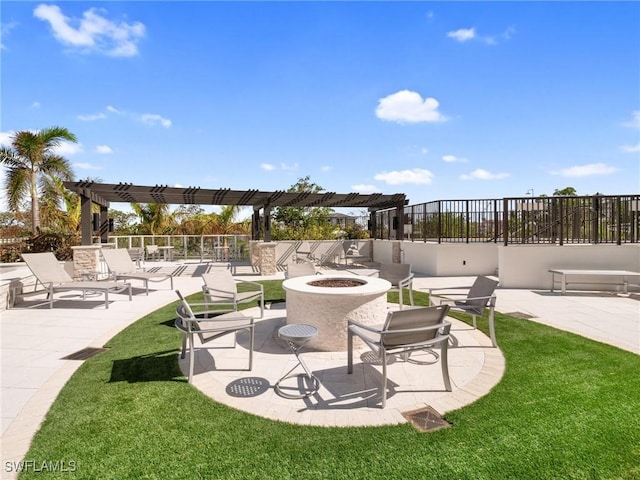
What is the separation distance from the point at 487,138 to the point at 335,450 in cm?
1576

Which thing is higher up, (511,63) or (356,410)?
(511,63)

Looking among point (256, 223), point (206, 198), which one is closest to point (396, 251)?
point (256, 223)

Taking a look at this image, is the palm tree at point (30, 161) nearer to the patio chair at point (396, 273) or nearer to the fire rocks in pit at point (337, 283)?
the fire rocks in pit at point (337, 283)

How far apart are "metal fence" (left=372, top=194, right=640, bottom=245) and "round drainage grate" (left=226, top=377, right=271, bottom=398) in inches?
345

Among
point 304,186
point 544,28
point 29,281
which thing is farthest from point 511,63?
point 304,186

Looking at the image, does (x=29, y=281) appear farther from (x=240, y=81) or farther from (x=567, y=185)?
(x=567, y=185)

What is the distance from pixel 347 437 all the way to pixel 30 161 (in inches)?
762

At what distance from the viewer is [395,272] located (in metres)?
7.15

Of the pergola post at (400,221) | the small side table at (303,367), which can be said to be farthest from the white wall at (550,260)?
the small side table at (303,367)

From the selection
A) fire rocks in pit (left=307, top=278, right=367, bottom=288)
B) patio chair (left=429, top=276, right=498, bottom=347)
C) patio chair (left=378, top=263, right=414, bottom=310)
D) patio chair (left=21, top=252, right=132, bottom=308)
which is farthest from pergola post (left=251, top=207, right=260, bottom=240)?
patio chair (left=429, top=276, right=498, bottom=347)

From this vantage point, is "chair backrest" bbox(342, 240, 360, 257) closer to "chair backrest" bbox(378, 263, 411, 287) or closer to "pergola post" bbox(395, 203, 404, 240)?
"pergola post" bbox(395, 203, 404, 240)

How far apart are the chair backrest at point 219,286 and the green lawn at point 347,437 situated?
232cm

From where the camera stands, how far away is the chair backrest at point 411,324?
121 inches

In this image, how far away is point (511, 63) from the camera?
9.64m
